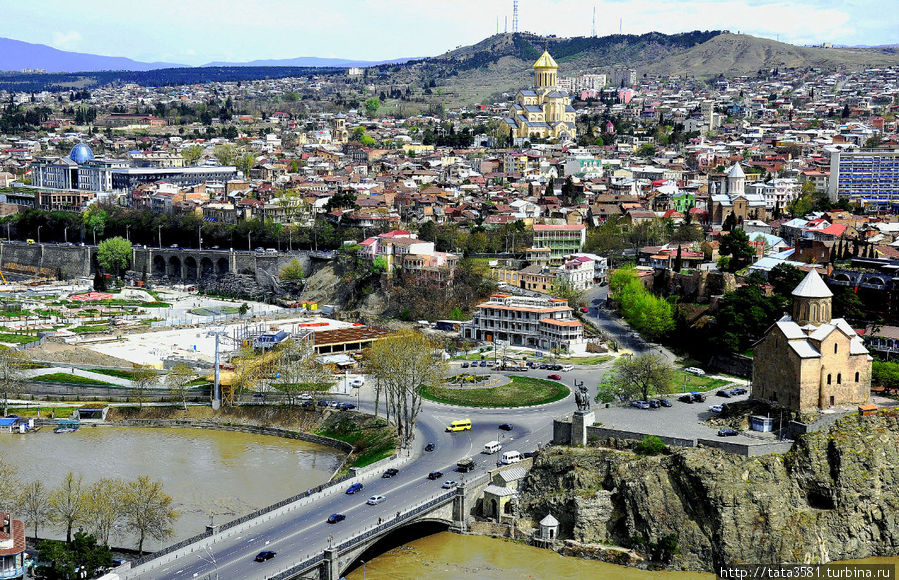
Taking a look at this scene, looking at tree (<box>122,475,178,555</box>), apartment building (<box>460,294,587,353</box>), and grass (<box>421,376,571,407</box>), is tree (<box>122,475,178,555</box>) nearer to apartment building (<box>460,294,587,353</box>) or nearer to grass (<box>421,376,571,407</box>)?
grass (<box>421,376,571,407</box>)

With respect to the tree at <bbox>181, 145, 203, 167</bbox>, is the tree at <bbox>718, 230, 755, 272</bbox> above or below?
below

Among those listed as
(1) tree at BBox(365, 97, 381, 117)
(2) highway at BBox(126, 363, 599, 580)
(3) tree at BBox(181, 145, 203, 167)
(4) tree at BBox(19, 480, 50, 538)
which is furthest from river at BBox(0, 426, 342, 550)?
(1) tree at BBox(365, 97, 381, 117)

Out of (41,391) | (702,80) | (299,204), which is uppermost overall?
(702,80)

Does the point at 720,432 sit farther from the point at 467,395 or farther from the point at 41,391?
the point at 41,391

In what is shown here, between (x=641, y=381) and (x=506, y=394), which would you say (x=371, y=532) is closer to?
(x=641, y=381)

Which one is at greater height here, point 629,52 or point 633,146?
point 629,52

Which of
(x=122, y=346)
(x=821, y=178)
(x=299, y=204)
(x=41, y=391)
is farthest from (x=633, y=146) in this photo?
(x=41, y=391)
